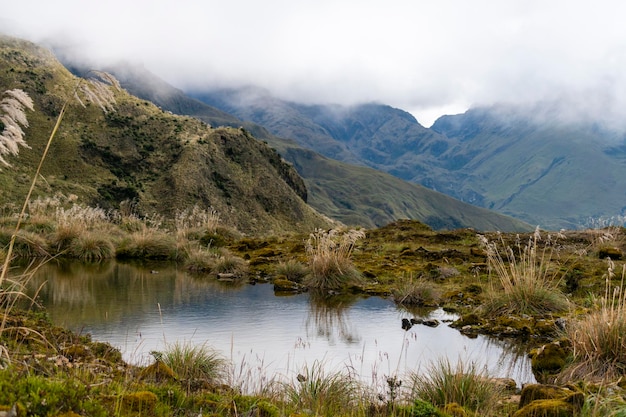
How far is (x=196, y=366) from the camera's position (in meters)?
6.48

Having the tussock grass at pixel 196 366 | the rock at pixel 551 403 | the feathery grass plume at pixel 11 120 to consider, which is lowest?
the tussock grass at pixel 196 366

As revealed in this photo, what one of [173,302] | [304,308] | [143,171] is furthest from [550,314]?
[143,171]

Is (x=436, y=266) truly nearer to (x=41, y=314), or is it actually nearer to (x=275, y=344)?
(x=275, y=344)

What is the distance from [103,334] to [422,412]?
5.89m

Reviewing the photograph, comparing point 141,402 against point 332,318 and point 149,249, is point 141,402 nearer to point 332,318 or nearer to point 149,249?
point 332,318

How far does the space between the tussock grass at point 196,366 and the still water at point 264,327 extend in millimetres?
306

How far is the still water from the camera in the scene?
304 inches

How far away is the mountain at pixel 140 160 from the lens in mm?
54219

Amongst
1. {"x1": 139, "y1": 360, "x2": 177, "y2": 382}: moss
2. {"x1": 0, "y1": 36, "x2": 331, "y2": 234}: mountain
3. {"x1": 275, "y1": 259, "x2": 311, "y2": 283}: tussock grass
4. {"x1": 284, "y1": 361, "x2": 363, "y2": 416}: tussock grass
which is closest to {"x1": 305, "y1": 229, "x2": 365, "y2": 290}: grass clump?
{"x1": 275, "y1": 259, "x2": 311, "y2": 283}: tussock grass

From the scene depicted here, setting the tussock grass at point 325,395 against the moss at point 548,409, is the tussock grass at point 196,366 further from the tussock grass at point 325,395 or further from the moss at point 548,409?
the moss at point 548,409

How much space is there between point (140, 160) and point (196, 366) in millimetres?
59182

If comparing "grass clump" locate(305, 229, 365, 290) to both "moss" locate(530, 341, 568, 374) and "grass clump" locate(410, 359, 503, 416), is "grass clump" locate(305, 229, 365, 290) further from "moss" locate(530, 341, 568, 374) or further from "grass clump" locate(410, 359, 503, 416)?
"grass clump" locate(410, 359, 503, 416)

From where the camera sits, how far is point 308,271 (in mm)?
14695

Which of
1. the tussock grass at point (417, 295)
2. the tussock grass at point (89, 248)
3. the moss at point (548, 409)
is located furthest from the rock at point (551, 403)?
the tussock grass at point (89, 248)
